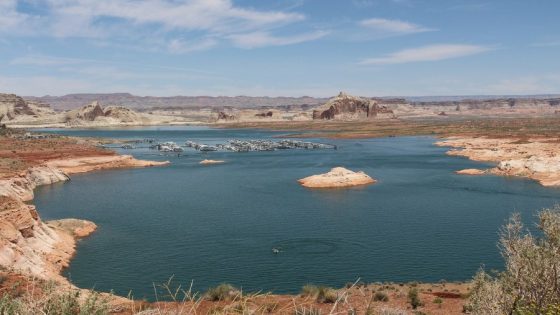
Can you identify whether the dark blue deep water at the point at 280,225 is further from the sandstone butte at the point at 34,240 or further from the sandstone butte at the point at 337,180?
the sandstone butte at the point at 337,180

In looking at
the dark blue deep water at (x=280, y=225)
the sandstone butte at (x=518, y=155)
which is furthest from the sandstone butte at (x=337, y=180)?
the sandstone butte at (x=518, y=155)

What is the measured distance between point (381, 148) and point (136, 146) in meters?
81.5

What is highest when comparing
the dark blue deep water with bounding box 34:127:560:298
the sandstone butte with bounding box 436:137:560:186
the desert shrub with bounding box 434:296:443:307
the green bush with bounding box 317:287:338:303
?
the sandstone butte with bounding box 436:137:560:186

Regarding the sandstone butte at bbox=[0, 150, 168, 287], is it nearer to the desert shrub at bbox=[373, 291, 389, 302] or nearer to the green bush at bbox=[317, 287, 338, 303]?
the green bush at bbox=[317, 287, 338, 303]

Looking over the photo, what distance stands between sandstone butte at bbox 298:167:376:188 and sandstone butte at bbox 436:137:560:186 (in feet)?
95.9

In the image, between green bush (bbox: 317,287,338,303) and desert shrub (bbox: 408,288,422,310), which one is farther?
green bush (bbox: 317,287,338,303)

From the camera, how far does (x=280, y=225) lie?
56.2 m

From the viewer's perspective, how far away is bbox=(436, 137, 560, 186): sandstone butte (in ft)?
298

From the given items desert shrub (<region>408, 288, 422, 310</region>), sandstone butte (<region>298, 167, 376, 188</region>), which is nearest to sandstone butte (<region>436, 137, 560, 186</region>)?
sandstone butte (<region>298, 167, 376, 188</region>)

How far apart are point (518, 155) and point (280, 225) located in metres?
81.5

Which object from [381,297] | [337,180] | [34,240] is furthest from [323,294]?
[337,180]

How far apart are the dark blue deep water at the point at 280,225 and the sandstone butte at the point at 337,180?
8.97ft

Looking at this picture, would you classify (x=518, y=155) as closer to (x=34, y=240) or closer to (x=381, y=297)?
(x=381, y=297)

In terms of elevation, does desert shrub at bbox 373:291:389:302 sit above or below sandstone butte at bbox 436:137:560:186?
below
